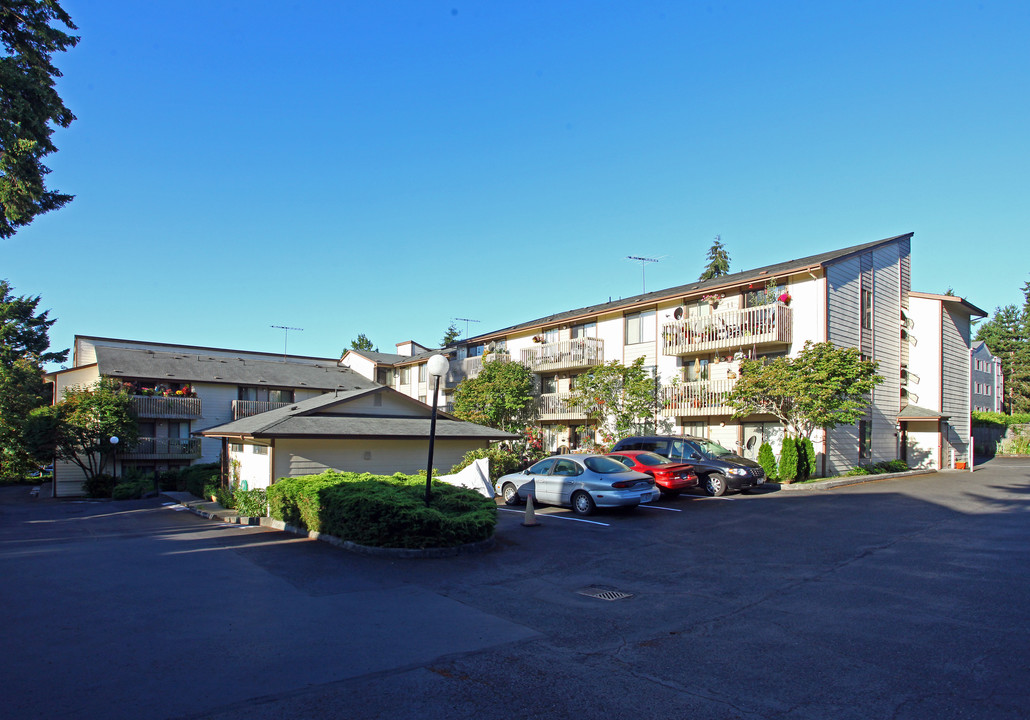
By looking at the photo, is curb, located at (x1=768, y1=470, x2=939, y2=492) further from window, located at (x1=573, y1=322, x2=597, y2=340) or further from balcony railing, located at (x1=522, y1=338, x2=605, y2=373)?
window, located at (x1=573, y1=322, x2=597, y2=340)

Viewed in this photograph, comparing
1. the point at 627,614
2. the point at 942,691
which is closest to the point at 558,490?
the point at 627,614

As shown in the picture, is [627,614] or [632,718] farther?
[627,614]

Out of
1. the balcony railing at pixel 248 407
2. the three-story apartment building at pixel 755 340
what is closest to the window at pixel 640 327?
the three-story apartment building at pixel 755 340

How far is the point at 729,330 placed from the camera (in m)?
24.2

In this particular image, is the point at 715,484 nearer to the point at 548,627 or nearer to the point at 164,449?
the point at 548,627

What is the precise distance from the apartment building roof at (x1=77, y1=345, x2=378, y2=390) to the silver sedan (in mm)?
26732

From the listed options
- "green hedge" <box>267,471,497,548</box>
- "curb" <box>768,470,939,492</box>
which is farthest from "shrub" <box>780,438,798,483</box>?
"green hedge" <box>267,471,497,548</box>

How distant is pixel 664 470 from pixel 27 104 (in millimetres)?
16992

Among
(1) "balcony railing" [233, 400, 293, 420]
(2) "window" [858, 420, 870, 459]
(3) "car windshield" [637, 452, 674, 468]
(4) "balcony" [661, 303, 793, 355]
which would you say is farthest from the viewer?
(1) "balcony railing" [233, 400, 293, 420]

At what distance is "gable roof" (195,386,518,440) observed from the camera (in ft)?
59.1

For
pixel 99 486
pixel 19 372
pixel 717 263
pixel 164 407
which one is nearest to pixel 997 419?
pixel 717 263

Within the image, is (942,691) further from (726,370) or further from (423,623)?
(726,370)

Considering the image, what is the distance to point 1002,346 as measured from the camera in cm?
6794

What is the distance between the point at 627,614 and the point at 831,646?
2.22 m
